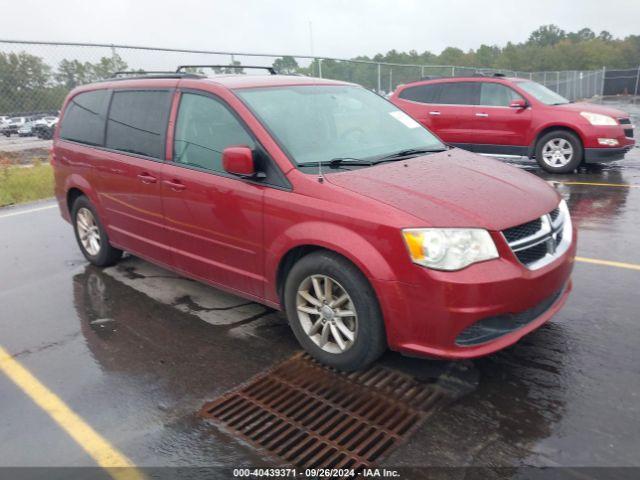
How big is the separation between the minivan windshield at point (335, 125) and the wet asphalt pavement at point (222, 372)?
136cm

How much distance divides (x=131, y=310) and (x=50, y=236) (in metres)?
3.11

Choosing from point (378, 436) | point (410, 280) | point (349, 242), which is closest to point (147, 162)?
point (349, 242)

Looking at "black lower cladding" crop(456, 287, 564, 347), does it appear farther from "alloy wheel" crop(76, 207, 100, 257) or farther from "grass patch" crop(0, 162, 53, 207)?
"grass patch" crop(0, 162, 53, 207)

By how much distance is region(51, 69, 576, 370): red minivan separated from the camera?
2.89m

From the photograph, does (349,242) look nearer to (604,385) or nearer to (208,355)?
(208,355)

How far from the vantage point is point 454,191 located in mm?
3242

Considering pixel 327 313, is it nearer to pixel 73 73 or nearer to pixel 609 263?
pixel 609 263

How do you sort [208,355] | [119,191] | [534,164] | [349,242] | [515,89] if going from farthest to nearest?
[534,164] → [515,89] → [119,191] → [208,355] → [349,242]

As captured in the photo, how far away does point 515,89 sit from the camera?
990 cm

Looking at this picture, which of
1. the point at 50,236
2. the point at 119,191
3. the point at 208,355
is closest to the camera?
the point at 208,355

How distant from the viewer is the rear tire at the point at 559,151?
935cm

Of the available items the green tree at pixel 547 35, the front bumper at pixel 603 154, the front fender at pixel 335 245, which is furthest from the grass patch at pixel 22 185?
the green tree at pixel 547 35

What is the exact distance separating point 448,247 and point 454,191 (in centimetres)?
53

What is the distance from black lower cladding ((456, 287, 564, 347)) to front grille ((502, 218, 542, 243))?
0.41 meters
